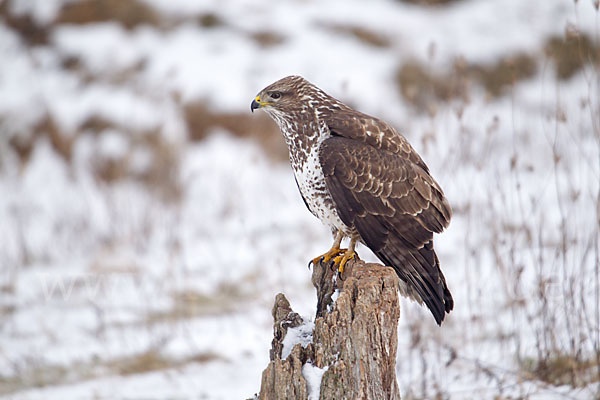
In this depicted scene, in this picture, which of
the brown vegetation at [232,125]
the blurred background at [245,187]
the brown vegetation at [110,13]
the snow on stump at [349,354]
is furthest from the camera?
the brown vegetation at [110,13]

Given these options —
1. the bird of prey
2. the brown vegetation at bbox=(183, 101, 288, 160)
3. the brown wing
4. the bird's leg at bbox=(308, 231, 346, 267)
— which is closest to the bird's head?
the bird of prey

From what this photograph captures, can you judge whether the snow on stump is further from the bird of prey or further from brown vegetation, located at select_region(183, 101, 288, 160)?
brown vegetation, located at select_region(183, 101, 288, 160)

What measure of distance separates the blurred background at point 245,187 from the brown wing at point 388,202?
26.2 inches

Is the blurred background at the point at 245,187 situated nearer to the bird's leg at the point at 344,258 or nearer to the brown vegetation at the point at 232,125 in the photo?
the brown vegetation at the point at 232,125

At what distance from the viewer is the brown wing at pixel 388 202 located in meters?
3.00

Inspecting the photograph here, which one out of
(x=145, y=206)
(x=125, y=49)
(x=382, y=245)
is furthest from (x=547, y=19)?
(x=382, y=245)

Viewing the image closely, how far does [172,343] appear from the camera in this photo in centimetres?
549

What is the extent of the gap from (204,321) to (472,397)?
9.96 feet

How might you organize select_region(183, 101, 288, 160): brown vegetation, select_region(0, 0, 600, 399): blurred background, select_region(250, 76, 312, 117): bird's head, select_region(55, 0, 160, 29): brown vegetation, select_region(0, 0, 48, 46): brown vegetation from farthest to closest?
select_region(55, 0, 160, 29): brown vegetation < select_region(0, 0, 48, 46): brown vegetation < select_region(183, 101, 288, 160): brown vegetation < select_region(0, 0, 600, 399): blurred background < select_region(250, 76, 312, 117): bird's head

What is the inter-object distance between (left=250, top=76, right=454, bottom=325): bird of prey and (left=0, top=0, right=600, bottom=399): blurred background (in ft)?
2.15

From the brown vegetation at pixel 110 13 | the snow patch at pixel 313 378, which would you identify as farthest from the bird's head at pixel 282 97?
the brown vegetation at pixel 110 13

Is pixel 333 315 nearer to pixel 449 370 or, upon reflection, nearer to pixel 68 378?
pixel 449 370

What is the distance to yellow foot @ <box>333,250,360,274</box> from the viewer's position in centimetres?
299

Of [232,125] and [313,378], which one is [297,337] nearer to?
[313,378]
